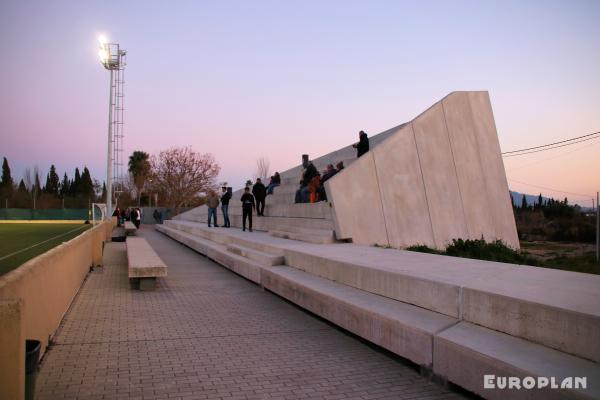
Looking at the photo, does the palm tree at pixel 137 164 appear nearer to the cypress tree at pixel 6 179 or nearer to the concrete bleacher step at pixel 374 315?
the cypress tree at pixel 6 179

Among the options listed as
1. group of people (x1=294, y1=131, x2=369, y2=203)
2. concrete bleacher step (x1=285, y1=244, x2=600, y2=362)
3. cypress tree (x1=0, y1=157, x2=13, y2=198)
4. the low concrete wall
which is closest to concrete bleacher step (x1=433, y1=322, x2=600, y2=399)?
concrete bleacher step (x1=285, y1=244, x2=600, y2=362)

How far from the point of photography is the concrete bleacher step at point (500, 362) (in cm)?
333

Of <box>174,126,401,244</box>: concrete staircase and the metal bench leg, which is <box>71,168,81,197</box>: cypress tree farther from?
the metal bench leg

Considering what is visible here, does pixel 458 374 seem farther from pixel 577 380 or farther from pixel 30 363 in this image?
pixel 30 363

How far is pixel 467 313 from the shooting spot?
482 centimetres

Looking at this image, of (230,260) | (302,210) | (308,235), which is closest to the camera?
(308,235)

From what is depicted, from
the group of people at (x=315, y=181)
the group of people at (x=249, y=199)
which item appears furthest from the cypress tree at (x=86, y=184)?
the group of people at (x=315, y=181)

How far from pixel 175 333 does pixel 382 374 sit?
2.91m

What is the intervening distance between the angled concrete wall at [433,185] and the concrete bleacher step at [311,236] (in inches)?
13.5

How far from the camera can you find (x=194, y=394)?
13.7 ft

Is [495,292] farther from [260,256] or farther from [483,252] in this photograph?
[260,256]

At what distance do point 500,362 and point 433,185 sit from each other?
10.6m

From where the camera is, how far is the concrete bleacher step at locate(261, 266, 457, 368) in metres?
4.68

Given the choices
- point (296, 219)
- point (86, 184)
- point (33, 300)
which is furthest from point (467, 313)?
point (86, 184)
